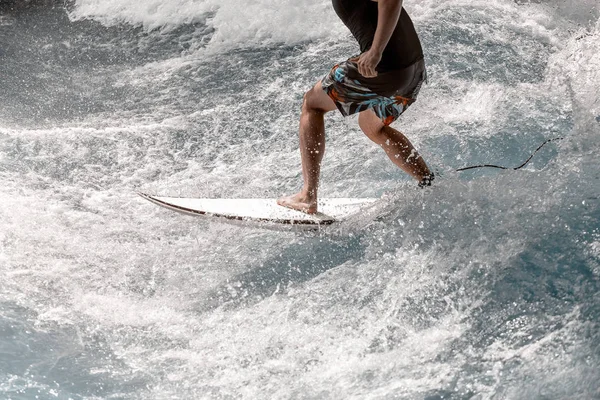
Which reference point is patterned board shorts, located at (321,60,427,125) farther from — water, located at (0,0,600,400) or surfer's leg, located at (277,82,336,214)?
water, located at (0,0,600,400)

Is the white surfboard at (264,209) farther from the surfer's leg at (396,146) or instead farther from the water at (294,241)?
the surfer's leg at (396,146)

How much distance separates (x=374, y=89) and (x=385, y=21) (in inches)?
11.8

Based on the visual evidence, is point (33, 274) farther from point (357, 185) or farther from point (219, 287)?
point (357, 185)

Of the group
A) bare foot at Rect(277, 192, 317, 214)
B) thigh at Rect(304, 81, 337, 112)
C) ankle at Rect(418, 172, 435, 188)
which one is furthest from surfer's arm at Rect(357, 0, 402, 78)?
bare foot at Rect(277, 192, 317, 214)

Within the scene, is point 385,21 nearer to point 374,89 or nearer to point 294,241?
point 374,89

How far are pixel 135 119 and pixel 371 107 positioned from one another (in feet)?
6.64

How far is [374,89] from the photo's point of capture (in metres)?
2.51

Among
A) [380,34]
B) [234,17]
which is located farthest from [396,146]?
[234,17]

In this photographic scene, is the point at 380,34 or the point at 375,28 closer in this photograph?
the point at 380,34

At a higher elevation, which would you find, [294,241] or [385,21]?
[385,21]

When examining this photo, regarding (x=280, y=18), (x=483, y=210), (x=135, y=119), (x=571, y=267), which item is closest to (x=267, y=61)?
(x=280, y=18)

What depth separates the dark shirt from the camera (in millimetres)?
2400

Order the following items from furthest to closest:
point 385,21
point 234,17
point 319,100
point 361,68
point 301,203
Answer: point 234,17, point 301,203, point 319,100, point 361,68, point 385,21

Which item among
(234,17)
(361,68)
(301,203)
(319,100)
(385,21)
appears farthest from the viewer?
(234,17)
